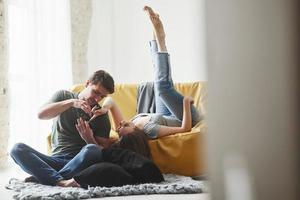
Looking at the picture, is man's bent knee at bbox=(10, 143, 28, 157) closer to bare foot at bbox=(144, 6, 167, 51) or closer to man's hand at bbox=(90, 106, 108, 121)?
man's hand at bbox=(90, 106, 108, 121)

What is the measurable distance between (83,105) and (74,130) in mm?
147

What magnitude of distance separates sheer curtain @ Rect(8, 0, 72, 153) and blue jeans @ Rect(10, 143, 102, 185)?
93cm

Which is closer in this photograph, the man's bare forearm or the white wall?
the man's bare forearm

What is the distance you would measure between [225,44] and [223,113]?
0.21 feet

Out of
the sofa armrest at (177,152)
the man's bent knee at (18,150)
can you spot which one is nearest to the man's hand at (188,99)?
the sofa armrest at (177,152)

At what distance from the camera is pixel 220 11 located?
363 millimetres

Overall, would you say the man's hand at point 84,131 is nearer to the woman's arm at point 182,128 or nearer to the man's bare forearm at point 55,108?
the man's bare forearm at point 55,108

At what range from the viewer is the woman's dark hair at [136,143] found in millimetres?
2117

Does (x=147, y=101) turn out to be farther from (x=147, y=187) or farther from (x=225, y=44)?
(x=225, y=44)

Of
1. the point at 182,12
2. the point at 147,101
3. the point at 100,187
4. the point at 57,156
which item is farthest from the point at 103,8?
the point at 100,187

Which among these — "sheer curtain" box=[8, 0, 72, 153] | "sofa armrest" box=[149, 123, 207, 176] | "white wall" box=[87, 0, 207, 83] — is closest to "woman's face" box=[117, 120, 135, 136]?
"sofa armrest" box=[149, 123, 207, 176]

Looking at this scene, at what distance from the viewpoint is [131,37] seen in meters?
3.64

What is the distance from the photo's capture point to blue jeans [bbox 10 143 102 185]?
6.43 ft

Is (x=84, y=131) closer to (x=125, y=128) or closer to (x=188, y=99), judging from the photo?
(x=125, y=128)
